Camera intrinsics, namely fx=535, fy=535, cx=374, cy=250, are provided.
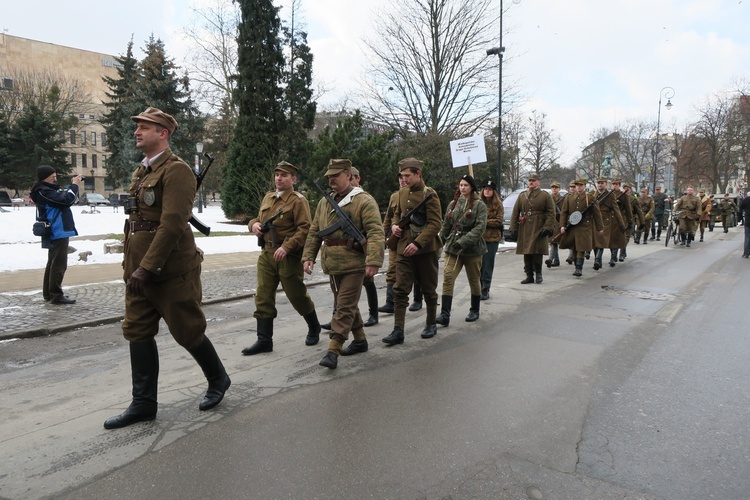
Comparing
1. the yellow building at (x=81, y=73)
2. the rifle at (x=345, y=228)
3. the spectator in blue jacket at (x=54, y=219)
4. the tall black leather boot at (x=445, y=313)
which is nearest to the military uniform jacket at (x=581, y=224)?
the tall black leather boot at (x=445, y=313)

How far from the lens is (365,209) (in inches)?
199

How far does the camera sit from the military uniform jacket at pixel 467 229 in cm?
659

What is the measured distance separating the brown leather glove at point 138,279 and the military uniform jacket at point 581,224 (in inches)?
381

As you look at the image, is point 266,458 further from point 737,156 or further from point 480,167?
point 737,156

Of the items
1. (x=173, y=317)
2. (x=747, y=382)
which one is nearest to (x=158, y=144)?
(x=173, y=317)

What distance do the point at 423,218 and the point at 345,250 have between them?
1.32 metres

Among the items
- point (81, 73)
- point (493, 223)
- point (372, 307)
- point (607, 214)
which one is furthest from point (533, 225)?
point (81, 73)

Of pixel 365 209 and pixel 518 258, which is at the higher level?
pixel 365 209

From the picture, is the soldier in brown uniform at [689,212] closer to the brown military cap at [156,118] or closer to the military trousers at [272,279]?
the military trousers at [272,279]

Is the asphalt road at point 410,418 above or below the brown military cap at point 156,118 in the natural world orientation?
below

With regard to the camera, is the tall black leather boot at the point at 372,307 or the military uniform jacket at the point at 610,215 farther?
the military uniform jacket at the point at 610,215

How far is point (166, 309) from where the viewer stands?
355 cm

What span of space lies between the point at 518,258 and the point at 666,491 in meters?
12.1

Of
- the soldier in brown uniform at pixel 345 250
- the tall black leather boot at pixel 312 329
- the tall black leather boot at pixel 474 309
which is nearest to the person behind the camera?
the soldier in brown uniform at pixel 345 250
